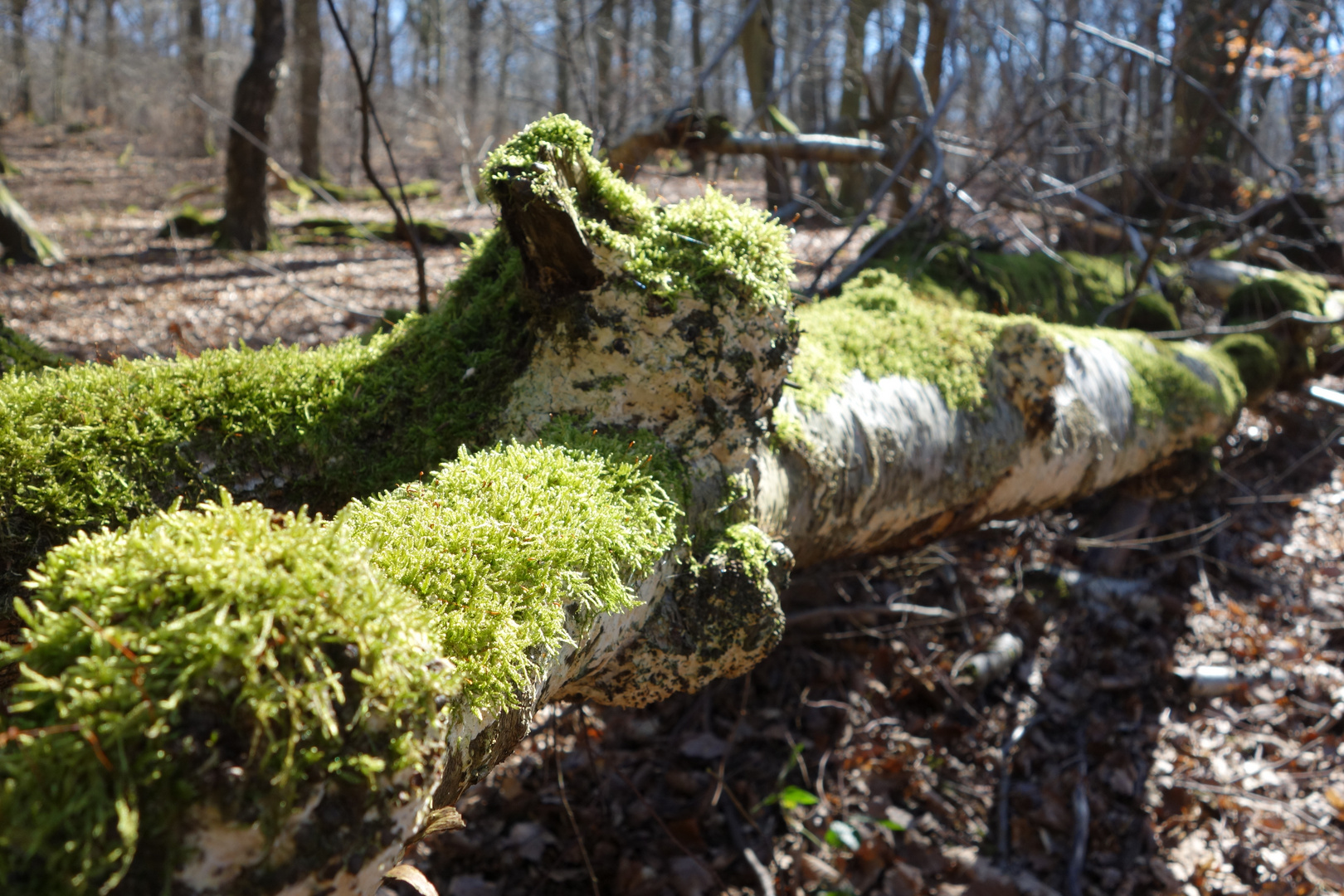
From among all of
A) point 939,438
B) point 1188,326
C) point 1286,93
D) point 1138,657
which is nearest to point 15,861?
point 939,438

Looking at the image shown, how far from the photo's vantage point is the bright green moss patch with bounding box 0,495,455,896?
924 millimetres

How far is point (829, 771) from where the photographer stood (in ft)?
11.5

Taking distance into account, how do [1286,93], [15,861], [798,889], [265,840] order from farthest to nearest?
[1286,93]
[798,889]
[265,840]
[15,861]

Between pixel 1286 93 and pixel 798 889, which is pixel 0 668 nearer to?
pixel 798 889

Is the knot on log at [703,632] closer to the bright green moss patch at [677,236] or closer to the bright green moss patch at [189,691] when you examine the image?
the bright green moss patch at [677,236]

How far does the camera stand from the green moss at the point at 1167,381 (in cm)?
414

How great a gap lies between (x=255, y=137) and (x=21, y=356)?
793cm

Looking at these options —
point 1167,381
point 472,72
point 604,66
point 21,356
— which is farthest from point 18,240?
point 472,72

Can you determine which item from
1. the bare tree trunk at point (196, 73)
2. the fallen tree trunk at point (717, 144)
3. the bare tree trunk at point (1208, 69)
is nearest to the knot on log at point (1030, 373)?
the fallen tree trunk at point (717, 144)

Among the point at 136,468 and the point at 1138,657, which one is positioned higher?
the point at 136,468

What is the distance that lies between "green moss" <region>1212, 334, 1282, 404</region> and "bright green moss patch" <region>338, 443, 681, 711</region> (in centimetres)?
532

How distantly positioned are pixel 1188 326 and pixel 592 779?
707cm

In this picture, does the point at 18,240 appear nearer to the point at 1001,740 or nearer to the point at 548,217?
the point at 548,217

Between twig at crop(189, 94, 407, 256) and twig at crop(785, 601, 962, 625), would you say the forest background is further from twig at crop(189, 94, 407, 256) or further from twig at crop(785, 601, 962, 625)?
twig at crop(189, 94, 407, 256)
